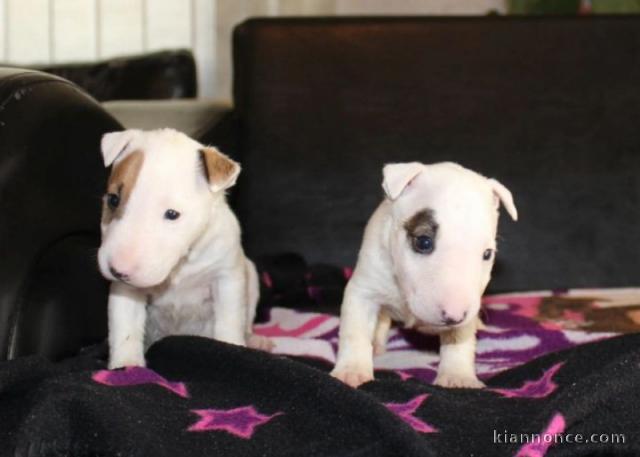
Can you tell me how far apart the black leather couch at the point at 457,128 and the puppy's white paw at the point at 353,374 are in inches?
37.3

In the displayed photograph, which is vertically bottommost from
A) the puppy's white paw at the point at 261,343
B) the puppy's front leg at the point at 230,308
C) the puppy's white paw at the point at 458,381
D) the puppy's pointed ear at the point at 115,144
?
the puppy's white paw at the point at 261,343

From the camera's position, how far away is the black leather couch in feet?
8.65

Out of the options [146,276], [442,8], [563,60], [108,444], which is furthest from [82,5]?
[108,444]

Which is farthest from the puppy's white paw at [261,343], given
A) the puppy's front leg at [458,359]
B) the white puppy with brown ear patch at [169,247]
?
the puppy's front leg at [458,359]

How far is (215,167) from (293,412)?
55 cm

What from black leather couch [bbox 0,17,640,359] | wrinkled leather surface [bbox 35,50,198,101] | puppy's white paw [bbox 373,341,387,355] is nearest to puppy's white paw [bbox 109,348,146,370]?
puppy's white paw [bbox 373,341,387,355]

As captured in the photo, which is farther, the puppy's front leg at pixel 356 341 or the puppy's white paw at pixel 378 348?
the puppy's white paw at pixel 378 348

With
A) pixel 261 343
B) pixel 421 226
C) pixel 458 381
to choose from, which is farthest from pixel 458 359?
pixel 261 343

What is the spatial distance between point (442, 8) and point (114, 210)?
2603 millimetres

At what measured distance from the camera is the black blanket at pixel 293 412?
1.24 metres

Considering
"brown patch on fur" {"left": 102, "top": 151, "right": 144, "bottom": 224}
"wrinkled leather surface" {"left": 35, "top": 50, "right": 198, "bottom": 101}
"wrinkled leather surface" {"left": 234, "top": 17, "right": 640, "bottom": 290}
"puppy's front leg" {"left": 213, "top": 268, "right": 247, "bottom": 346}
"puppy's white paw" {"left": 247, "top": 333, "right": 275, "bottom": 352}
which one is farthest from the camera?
"wrinkled leather surface" {"left": 35, "top": 50, "right": 198, "bottom": 101}

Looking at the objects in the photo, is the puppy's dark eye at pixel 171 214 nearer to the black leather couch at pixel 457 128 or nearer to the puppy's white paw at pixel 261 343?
the puppy's white paw at pixel 261 343

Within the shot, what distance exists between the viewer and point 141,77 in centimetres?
340

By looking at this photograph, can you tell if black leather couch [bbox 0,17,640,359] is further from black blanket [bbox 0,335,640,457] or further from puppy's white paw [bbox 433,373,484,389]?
black blanket [bbox 0,335,640,457]
